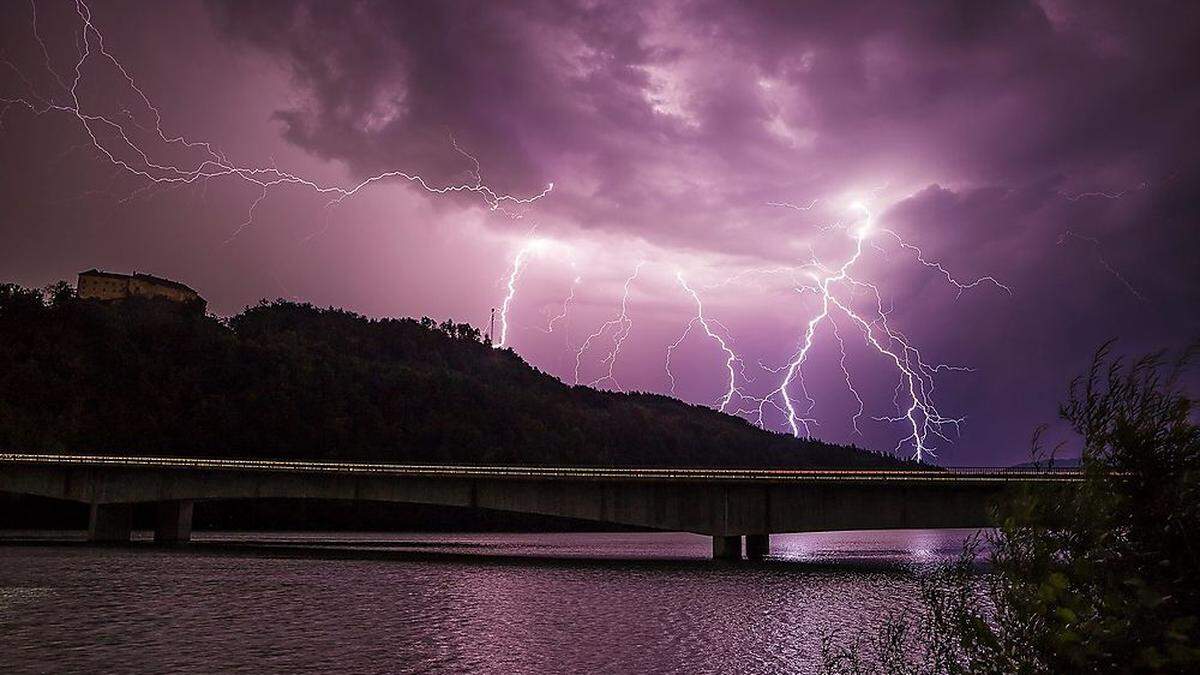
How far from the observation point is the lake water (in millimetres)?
25828

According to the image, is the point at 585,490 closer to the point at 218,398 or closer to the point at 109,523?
the point at 109,523

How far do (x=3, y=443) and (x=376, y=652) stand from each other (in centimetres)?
10583

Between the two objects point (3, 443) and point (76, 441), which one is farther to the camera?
point (76, 441)

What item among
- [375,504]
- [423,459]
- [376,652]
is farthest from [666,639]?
[423,459]

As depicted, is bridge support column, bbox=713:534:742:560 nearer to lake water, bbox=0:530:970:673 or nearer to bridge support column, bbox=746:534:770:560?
bridge support column, bbox=746:534:770:560

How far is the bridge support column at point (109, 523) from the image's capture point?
80.1 metres

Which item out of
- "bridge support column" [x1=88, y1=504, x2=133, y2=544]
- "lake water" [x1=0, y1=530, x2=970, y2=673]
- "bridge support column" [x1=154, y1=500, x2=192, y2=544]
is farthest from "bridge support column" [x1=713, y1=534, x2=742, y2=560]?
"bridge support column" [x1=88, y1=504, x2=133, y2=544]

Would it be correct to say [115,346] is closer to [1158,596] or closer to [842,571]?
[842,571]

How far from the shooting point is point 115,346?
144 m

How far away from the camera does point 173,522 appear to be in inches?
3302

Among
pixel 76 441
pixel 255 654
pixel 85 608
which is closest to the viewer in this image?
pixel 255 654

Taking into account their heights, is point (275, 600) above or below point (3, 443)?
below

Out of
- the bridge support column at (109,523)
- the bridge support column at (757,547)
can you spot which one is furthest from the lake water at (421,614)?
the bridge support column at (109,523)

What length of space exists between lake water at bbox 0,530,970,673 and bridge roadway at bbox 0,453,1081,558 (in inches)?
155
